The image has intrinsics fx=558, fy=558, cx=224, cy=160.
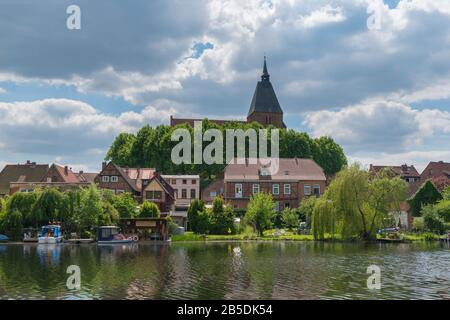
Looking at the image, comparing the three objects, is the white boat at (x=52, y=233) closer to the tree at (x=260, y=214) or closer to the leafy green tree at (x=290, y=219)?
the tree at (x=260, y=214)

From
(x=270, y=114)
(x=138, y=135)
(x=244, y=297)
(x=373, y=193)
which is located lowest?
(x=244, y=297)

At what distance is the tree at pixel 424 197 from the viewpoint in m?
74.1

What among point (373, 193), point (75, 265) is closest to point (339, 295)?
point (75, 265)

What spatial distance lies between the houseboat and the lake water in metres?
17.2

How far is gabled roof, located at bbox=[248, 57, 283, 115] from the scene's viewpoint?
134125 millimetres

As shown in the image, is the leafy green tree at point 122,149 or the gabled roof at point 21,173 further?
the leafy green tree at point 122,149

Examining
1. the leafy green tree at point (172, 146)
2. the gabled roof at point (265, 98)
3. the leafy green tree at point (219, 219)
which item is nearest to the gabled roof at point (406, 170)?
the leafy green tree at point (172, 146)

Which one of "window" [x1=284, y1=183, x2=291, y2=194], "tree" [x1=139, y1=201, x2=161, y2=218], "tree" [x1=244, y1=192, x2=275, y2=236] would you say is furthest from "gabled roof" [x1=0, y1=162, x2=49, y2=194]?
"tree" [x1=244, y1=192, x2=275, y2=236]

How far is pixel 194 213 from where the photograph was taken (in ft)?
224

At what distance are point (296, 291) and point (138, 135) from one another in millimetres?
79187

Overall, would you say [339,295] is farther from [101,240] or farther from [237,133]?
[237,133]
